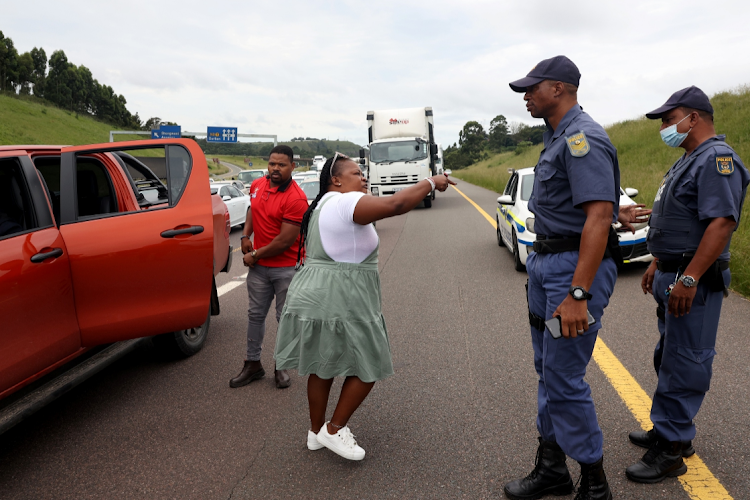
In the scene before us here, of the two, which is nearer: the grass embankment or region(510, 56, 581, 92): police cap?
region(510, 56, 581, 92): police cap

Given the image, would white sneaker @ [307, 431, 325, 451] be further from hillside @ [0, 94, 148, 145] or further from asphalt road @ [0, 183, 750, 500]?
hillside @ [0, 94, 148, 145]

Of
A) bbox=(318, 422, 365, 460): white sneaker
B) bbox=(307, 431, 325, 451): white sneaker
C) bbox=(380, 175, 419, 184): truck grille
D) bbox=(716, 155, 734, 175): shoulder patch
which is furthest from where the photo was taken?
bbox=(380, 175, 419, 184): truck grille

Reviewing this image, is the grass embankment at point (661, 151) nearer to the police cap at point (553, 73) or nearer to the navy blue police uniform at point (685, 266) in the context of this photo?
the navy blue police uniform at point (685, 266)

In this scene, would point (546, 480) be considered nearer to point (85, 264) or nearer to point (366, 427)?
point (366, 427)

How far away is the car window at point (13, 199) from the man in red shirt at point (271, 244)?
4.69ft

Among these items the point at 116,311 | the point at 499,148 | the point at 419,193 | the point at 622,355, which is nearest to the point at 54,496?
the point at 116,311

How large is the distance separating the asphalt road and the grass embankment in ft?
8.82

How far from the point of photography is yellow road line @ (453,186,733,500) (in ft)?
8.71

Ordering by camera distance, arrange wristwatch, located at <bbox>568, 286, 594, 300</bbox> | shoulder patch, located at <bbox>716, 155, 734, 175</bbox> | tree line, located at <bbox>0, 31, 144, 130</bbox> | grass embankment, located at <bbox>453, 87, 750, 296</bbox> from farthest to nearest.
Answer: tree line, located at <bbox>0, 31, 144, 130</bbox>, grass embankment, located at <bbox>453, 87, 750, 296</bbox>, shoulder patch, located at <bbox>716, 155, 734, 175</bbox>, wristwatch, located at <bbox>568, 286, 594, 300</bbox>

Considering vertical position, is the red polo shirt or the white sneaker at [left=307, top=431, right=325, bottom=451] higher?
the red polo shirt

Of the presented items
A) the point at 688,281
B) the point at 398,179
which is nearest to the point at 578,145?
the point at 688,281

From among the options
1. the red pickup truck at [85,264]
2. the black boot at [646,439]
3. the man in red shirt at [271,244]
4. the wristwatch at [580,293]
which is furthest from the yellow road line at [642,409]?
the red pickup truck at [85,264]

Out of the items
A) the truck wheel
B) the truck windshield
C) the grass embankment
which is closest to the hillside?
the truck windshield

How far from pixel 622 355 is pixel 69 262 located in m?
4.13
